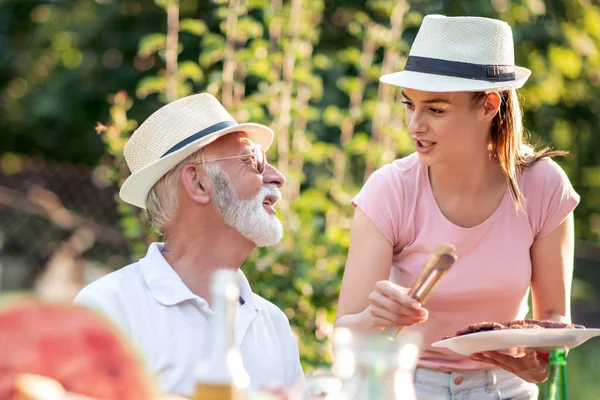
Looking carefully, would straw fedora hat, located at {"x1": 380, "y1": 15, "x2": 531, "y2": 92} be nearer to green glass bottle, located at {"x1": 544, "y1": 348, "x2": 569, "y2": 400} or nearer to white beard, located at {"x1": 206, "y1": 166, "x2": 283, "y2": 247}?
white beard, located at {"x1": 206, "y1": 166, "x2": 283, "y2": 247}

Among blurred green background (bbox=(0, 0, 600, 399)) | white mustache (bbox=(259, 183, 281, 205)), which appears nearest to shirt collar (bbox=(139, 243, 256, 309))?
white mustache (bbox=(259, 183, 281, 205))

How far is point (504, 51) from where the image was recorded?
3.27 meters

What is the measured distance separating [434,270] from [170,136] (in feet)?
4.13

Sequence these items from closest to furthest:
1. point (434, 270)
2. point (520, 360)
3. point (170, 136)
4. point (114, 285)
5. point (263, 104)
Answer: point (434, 270)
point (114, 285)
point (520, 360)
point (170, 136)
point (263, 104)

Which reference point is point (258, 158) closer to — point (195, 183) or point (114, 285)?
point (195, 183)

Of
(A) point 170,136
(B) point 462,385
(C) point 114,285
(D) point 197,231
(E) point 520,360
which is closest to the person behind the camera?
(C) point 114,285

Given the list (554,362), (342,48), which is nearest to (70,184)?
(342,48)

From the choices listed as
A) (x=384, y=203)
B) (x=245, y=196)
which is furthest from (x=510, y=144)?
(x=245, y=196)

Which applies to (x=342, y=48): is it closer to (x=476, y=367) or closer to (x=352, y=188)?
(x=352, y=188)

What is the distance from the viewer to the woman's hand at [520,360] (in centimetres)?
273

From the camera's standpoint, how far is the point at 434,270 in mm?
1922

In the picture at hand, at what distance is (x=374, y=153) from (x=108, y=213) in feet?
10.5

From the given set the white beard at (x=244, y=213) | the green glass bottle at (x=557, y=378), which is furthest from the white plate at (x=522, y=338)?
the white beard at (x=244, y=213)

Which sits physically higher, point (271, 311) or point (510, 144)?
point (510, 144)
